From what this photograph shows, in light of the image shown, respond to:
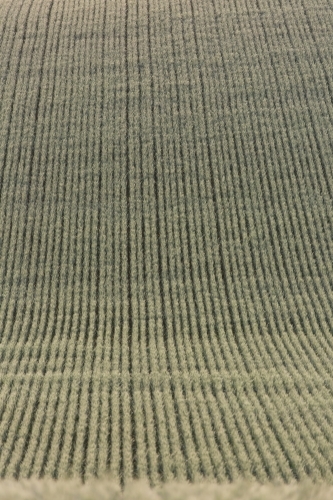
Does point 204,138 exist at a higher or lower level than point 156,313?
higher

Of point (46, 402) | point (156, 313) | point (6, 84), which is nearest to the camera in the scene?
point (46, 402)

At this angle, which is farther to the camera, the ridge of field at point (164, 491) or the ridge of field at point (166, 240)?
the ridge of field at point (166, 240)

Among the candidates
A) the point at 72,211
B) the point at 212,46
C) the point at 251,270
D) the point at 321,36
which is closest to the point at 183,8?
the point at 212,46

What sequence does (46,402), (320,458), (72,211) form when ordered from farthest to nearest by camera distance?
(72,211)
(46,402)
(320,458)

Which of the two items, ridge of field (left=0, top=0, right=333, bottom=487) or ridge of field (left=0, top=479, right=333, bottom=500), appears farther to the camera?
ridge of field (left=0, top=0, right=333, bottom=487)

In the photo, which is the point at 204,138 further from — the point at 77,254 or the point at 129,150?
the point at 77,254

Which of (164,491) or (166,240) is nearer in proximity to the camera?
(164,491)

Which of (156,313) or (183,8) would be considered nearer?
(156,313)

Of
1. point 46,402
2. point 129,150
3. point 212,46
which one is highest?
point 212,46
